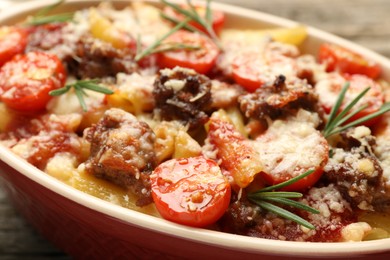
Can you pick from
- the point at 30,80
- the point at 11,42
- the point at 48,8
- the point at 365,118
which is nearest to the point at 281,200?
the point at 365,118

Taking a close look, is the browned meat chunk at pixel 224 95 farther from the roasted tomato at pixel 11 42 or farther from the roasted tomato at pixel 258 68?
the roasted tomato at pixel 11 42

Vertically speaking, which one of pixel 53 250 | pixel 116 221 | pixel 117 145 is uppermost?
pixel 117 145

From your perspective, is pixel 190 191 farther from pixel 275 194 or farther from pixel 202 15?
pixel 202 15

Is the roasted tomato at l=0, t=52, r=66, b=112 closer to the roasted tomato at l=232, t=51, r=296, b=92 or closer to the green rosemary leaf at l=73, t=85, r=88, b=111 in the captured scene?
the green rosemary leaf at l=73, t=85, r=88, b=111

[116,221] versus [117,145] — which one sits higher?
[117,145]

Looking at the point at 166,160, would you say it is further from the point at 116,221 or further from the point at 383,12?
the point at 383,12

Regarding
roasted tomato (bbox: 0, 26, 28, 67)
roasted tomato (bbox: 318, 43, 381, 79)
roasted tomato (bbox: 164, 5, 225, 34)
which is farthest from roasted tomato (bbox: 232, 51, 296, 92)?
roasted tomato (bbox: 0, 26, 28, 67)

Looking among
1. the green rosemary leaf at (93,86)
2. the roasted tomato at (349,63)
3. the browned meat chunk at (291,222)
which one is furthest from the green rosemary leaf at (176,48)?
the browned meat chunk at (291,222)

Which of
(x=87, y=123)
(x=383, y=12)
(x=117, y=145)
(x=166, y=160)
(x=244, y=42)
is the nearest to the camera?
(x=117, y=145)

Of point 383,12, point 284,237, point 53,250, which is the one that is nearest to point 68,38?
point 53,250

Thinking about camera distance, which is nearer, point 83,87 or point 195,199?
point 195,199
